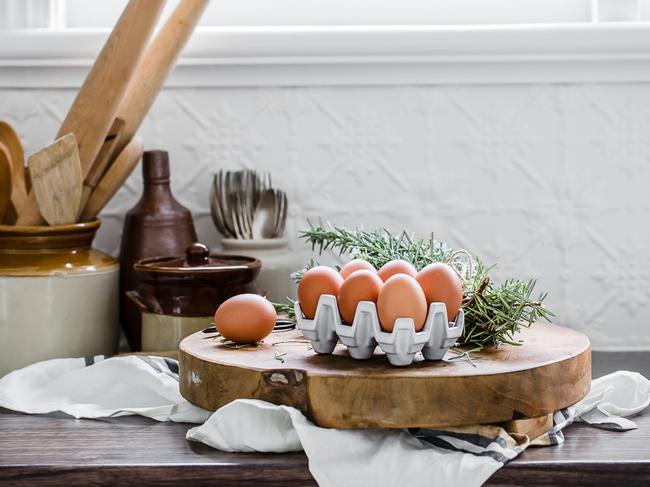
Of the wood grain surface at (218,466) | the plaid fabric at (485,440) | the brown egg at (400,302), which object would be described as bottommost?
the wood grain surface at (218,466)

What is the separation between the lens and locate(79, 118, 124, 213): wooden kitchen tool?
1040 mm

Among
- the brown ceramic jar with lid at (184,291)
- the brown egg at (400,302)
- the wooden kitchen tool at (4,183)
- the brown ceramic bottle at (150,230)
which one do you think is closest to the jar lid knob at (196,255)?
the brown ceramic jar with lid at (184,291)

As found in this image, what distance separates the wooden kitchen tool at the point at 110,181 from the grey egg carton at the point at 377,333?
0.41 meters

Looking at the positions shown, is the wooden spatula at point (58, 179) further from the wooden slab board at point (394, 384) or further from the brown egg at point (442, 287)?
the brown egg at point (442, 287)

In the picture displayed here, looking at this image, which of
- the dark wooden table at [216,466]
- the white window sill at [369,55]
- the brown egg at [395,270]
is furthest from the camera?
the white window sill at [369,55]

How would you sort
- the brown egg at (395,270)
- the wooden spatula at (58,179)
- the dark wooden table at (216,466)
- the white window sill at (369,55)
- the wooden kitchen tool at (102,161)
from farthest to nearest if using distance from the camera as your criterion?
1. the white window sill at (369,55)
2. the wooden kitchen tool at (102,161)
3. the wooden spatula at (58,179)
4. the brown egg at (395,270)
5. the dark wooden table at (216,466)

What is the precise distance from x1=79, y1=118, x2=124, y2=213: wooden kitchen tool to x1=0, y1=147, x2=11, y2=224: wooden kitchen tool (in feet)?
0.27

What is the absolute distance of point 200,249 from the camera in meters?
0.97

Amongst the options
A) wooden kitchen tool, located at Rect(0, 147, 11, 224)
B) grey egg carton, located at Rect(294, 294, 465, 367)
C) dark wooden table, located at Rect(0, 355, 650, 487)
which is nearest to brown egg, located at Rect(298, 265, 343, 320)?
grey egg carton, located at Rect(294, 294, 465, 367)

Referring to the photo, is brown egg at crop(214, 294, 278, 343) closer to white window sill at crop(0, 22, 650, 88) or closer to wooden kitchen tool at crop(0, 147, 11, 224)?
wooden kitchen tool at crop(0, 147, 11, 224)

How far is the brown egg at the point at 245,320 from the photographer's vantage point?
2.60 feet

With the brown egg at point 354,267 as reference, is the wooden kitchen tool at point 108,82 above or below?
above

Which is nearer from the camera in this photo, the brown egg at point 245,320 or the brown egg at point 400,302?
the brown egg at point 400,302

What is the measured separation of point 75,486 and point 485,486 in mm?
308
